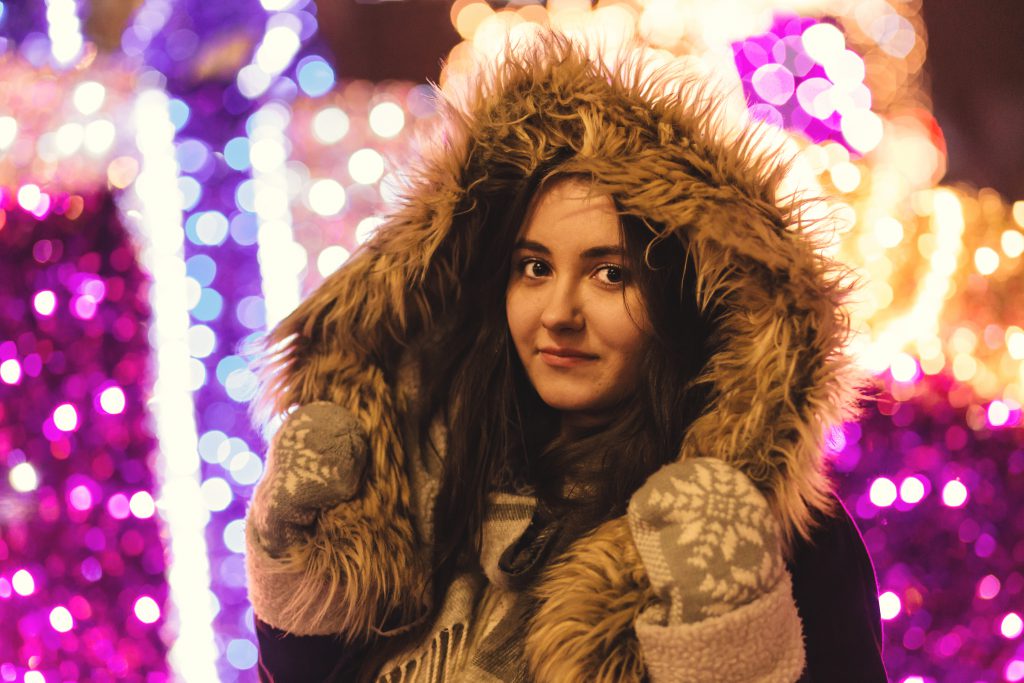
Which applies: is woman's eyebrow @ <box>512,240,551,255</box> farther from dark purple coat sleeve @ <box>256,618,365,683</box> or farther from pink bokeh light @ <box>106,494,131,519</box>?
pink bokeh light @ <box>106,494,131,519</box>

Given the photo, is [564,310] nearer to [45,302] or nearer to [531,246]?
[531,246]

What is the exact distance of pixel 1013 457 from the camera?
5.87 ft

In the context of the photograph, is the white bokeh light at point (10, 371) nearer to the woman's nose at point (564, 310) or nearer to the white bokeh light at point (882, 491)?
the woman's nose at point (564, 310)

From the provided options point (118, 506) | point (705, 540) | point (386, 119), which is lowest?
point (118, 506)

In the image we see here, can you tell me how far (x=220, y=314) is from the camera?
1.67m

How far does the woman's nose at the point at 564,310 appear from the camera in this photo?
0.83 m

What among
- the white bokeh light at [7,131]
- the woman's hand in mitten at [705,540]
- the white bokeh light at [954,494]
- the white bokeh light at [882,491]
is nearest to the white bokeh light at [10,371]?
the white bokeh light at [7,131]

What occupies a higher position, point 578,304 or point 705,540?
point 578,304

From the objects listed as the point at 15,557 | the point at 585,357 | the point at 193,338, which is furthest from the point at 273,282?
the point at 585,357

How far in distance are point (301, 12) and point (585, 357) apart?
1.24 metres

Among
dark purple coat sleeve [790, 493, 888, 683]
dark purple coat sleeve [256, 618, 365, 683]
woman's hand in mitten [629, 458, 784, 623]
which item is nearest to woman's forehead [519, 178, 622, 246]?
woman's hand in mitten [629, 458, 784, 623]

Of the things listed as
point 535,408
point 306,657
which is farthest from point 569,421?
point 306,657

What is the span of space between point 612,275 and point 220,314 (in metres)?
1.12

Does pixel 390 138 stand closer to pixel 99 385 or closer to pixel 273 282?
pixel 273 282
